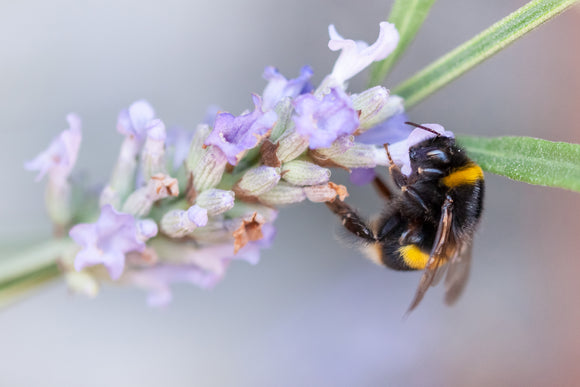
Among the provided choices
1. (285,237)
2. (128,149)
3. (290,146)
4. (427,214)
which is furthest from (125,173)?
(285,237)

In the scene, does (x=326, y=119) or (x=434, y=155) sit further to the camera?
(x=434, y=155)

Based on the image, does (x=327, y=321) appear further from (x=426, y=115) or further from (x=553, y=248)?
(x=553, y=248)

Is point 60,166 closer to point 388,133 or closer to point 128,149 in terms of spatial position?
point 128,149

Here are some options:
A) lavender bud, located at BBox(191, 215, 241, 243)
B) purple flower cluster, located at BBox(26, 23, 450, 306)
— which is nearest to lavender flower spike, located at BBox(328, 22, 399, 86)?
purple flower cluster, located at BBox(26, 23, 450, 306)

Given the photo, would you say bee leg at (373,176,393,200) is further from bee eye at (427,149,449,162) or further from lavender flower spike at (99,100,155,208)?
lavender flower spike at (99,100,155,208)

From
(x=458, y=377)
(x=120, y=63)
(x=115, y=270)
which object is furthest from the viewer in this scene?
(x=458, y=377)

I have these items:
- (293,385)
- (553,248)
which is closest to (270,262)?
(293,385)
